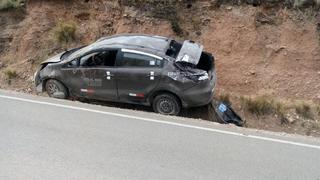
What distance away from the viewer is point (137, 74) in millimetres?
11781

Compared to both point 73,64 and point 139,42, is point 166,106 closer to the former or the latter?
point 139,42

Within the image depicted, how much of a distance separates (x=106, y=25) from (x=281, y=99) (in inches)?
266

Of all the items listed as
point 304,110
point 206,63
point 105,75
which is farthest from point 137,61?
point 304,110

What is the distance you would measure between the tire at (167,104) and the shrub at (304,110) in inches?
131

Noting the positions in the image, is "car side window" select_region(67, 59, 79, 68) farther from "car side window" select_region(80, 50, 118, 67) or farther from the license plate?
the license plate

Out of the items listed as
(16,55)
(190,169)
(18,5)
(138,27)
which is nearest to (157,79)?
(190,169)

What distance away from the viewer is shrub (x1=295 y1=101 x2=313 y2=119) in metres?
12.6

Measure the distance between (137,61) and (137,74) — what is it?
1.04 feet

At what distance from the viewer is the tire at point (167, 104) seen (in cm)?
1172

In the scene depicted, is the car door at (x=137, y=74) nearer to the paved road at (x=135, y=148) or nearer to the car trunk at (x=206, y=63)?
the paved road at (x=135, y=148)

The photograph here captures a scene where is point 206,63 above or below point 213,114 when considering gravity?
above

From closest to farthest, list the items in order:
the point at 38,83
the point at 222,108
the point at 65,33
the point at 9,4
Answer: the point at 222,108
the point at 38,83
the point at 65,33
the point at 9,4

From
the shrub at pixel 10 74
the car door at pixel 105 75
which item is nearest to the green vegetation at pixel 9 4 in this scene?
the shrub at pixel 10 74

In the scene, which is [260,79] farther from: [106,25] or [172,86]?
[106,25]
